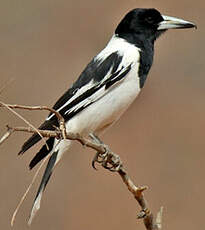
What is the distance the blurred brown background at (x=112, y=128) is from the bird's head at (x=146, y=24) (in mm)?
2255

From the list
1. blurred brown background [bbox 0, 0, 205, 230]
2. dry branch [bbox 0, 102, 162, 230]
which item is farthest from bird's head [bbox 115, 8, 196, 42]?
blurred brown background [bbox 0, 0, 205, 230]

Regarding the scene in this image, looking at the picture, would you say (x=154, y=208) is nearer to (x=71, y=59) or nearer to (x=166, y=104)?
(x=166, y=104)

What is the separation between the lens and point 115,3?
9.67 metres

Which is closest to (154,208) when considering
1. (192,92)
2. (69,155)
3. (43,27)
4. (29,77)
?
(69,155)

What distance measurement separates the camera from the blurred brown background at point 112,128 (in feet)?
23.6

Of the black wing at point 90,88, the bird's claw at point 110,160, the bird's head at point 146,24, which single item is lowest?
the bird's claw at point 110,160

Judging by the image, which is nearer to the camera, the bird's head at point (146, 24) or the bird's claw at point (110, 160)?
the bird's claw at point (110, 160)

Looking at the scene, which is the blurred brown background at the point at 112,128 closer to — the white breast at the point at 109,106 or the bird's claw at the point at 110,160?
the white breast at the point at 109,106

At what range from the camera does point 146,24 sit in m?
4.84

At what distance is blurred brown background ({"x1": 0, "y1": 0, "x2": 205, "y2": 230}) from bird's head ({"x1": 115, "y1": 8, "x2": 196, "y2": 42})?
2.26 metres

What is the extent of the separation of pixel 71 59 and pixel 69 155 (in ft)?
4.82

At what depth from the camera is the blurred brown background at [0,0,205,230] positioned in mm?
7184

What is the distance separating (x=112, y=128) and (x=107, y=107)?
3.41m

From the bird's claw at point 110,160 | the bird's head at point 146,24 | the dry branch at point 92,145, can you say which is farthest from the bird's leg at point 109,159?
the bird's head at point 146,24
